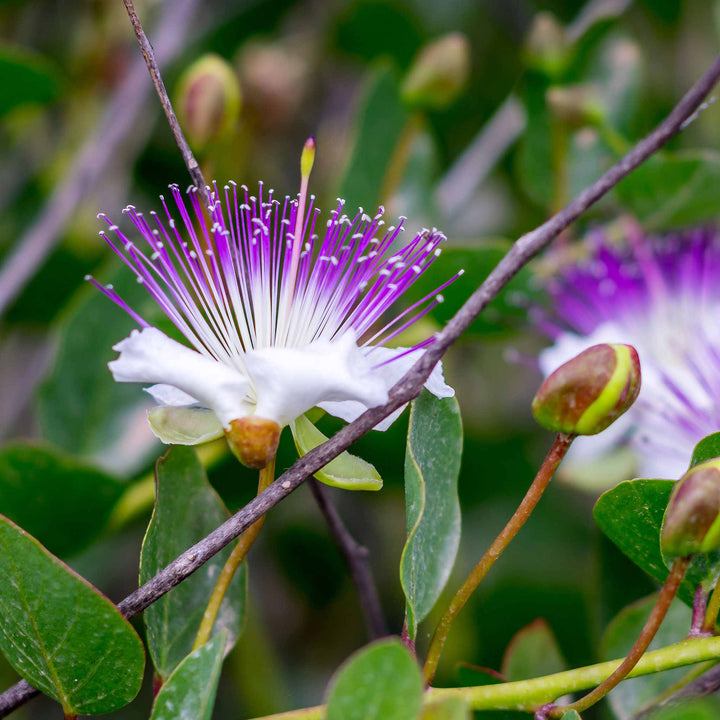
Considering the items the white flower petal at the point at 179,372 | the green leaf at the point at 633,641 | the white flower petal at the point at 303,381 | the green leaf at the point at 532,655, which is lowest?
the green leaf at the point at 633,641

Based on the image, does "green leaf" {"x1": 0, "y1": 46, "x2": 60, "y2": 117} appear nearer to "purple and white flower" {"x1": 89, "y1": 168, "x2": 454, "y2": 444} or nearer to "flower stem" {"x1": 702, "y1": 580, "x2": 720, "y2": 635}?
"purple and white flower" {"x1": 89, "y1": 168, "x2": 454, "y2": 444}

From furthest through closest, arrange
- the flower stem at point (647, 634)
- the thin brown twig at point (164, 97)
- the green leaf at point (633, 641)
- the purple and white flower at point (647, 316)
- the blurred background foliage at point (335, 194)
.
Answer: the blurred background foliage at point (335, 194)
the purple and white flower at point (647, 316)
the green leaf at point (633, 641)
the thin brown twig at point (164, 97)
the flower stem at point (647, 634)

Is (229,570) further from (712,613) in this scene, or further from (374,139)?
(374,139)

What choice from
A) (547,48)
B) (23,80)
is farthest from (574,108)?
(23,80)

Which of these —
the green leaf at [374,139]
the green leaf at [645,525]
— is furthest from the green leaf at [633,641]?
the green leaf at [374,139]

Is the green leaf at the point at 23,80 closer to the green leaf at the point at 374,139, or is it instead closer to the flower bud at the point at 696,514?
the green leaf at the point at 374,139

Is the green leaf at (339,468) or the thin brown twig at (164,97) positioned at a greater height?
the thin brown twig at (164,97)
